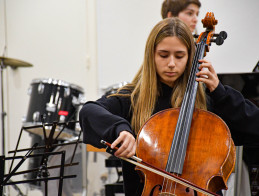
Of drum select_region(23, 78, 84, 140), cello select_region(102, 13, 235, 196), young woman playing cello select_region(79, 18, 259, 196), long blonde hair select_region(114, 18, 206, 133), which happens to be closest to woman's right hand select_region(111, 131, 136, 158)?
cello select_region(102, 13, 235, 196)

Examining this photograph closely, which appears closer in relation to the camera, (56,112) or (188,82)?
(188,82)

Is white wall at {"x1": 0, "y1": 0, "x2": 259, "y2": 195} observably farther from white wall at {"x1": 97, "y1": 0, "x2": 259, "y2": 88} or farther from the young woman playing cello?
the young woman playing cello

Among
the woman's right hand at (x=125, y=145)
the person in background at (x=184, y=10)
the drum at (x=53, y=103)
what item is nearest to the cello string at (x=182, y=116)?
the woman's right hand at (x=125, y=145)

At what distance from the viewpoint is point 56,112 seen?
9.33 ft

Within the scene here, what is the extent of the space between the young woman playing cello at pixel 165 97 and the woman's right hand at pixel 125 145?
17 cm

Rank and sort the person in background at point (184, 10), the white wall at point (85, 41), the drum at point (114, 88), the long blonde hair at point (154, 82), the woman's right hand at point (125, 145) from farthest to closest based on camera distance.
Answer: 1. the white wall at point (85, 41)
2. the drum at point (114, 88)
3. the person in background at point (184, 10)
4. the long blonde hair at point (154, 82)
5. the woman's right hand at point (125, 145)

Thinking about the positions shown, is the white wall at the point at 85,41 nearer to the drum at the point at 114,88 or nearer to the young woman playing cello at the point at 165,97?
the drum at the point at 114,88

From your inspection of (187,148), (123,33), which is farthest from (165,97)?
(123,33)

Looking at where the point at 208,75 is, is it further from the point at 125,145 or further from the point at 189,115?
the point at 125,145

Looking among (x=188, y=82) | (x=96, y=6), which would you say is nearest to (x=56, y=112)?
(x=96, y=6)

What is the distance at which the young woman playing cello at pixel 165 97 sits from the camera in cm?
125

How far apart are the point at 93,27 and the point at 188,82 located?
2.75m

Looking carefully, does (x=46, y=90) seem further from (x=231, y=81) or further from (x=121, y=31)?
(x=231, y=81)

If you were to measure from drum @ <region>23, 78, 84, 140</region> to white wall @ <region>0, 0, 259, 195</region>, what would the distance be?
36.5 inches
